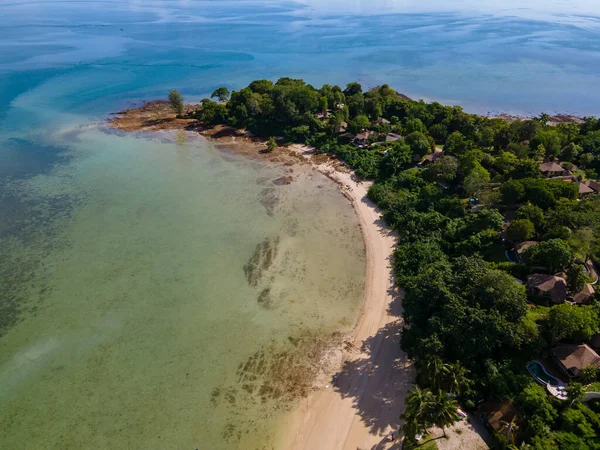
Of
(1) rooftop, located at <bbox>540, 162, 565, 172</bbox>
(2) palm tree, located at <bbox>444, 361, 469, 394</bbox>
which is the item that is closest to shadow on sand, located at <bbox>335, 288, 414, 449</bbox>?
(2) palm tree, located at <bbox>444, 361, 469, 394</bbox>

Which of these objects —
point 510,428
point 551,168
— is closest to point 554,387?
point 510,428

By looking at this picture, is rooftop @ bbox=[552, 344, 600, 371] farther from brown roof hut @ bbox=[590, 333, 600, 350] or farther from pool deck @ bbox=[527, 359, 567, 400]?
brown roof hut @ bbox=[590, 333, 600, 350]

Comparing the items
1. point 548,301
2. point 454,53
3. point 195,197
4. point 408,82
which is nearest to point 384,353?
point 548,301

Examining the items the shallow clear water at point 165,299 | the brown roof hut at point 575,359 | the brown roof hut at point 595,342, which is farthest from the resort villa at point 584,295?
the shallow clear water at point 165,299

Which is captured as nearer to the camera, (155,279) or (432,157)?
(155,279)

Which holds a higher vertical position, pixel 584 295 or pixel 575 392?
pixel 584 295

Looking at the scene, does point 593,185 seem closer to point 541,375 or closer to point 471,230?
point 471,230

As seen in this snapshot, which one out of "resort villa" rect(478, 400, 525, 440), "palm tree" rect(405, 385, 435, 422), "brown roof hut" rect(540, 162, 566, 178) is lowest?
"resort villa" rect(478, 400, 525, 440)
